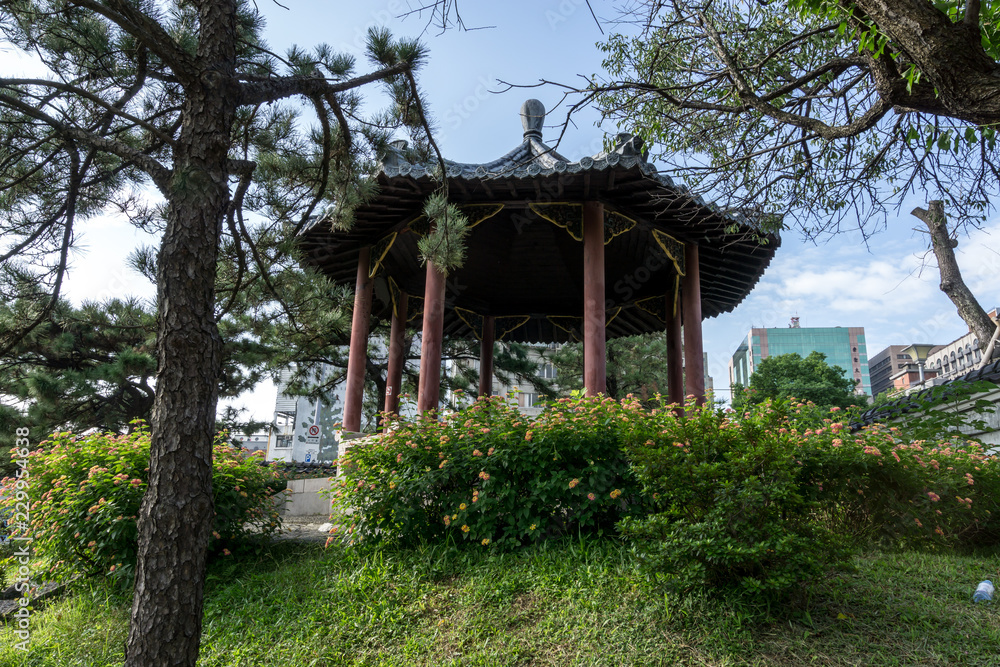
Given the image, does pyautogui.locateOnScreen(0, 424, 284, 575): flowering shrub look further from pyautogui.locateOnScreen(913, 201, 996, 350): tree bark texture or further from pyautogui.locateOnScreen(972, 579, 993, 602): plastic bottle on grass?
pyautogui.locateOnScreen(913, 201, 996, 350): tree bark texture

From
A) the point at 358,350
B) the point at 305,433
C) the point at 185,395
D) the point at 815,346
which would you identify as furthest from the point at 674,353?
the point at 815,346

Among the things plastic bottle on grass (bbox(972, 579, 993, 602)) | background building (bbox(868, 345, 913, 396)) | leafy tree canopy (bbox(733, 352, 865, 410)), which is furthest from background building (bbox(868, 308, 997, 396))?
plastic bottle on grass (bbox(972, 579, 993, 602))

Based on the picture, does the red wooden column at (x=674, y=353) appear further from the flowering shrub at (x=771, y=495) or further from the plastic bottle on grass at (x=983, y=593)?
the plastic bottle on grass at (x=983, y=593)

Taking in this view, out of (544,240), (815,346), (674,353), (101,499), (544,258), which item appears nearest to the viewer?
(101,499)

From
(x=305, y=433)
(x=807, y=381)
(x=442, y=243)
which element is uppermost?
(x=807, y=381)

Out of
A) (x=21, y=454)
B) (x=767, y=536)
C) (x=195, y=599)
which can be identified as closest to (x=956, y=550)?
(x=767, y=536)

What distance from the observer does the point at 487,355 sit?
13.7 metres

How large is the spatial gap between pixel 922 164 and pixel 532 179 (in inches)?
171

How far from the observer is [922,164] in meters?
5.02

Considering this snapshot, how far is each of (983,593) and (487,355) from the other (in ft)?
32.9

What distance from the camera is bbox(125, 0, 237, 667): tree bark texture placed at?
2992 millimetres

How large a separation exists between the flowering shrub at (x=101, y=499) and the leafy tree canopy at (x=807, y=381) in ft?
106

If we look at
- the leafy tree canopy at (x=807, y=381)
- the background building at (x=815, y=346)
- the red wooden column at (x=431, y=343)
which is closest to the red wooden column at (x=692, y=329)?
the red wooden column at (x=431, y=343)

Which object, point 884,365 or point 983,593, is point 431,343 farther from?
point 884,365
